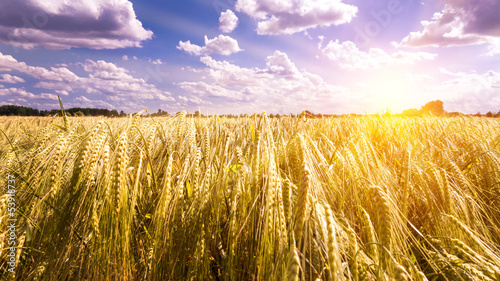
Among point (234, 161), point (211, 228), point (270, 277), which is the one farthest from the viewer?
point (234, 161)

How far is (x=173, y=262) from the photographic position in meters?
1.11

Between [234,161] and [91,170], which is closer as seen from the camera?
[91,170]

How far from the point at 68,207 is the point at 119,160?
13.2 inches

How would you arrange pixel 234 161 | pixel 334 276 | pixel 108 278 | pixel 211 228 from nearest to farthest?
pixel 334 276 → pixel 108 278 → pixel 211 228 → pixel 234 161

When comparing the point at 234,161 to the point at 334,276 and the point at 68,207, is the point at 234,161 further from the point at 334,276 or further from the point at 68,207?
the point at 334,276

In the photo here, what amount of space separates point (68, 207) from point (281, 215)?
910mm

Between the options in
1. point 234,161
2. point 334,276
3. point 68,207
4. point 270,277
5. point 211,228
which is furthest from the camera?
point 234,161

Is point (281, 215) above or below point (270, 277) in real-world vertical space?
above

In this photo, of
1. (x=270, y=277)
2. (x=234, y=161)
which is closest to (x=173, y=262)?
(x=270, y=277)

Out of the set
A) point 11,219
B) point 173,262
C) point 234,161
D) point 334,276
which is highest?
point 234,161

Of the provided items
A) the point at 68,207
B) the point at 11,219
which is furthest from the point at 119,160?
the point at 11,219

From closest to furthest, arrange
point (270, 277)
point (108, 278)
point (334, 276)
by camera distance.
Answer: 1. point (334, 276)
2. point (270, 277)
3. point (108, 278)

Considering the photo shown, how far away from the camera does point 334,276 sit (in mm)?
669

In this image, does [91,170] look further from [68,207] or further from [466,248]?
[466,248]
